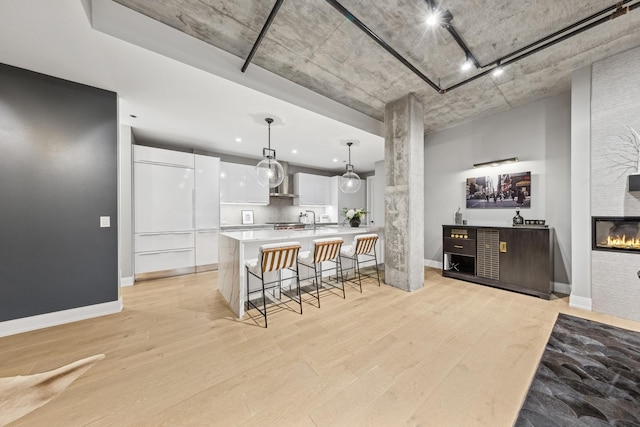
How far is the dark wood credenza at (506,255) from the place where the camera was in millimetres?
3312

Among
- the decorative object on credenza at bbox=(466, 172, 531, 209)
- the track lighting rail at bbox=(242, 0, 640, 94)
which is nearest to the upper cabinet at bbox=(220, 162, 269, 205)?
the track lighting rail at bbox=(242, 0, 640, 94)

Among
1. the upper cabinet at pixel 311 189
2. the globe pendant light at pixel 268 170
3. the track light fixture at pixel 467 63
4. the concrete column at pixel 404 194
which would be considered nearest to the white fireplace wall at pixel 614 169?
the track light fixture at pixel 467 63

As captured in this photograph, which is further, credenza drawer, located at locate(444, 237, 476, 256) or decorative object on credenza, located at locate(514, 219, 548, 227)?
credenza drawer, located at locate(444, 237, 476, 256)

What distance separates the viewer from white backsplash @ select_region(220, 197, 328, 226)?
5863 mm

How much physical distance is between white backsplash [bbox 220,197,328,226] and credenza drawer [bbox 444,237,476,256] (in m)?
4.05

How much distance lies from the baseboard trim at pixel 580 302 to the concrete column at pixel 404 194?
185 centimetres

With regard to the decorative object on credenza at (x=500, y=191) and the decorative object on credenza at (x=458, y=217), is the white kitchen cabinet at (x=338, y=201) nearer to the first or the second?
the decorative object on credenza at (x=458, y=217)

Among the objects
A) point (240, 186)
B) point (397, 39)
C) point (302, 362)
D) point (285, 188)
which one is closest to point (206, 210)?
point (240, 186)

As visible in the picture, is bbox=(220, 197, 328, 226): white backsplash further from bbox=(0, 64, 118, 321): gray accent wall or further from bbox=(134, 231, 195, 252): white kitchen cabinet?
bbox=(0, 64, 118, 321): gray accent wall

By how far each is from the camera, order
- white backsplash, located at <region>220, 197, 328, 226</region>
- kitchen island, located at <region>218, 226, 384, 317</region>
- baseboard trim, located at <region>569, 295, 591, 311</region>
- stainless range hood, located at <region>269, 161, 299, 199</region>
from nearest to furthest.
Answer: kitchen island, located at <region>218, 226, 384, 317</region>, baseboard trim, located at <region>569, 295, 591, 311</region>, white backsplash, located at <region>220, 197, 328, 226</region>, stainless range hood, located at <region>269, 161, 299, 199</region>

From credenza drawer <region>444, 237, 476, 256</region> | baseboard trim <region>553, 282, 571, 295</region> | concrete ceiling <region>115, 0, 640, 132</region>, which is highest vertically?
concrete ceiling <region>115, 0, 640, 132</region>

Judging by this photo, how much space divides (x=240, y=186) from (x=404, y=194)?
3.95 metres

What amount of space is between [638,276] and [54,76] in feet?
23.4

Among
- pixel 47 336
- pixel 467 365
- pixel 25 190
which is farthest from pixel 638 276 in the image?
pixel 25 190
